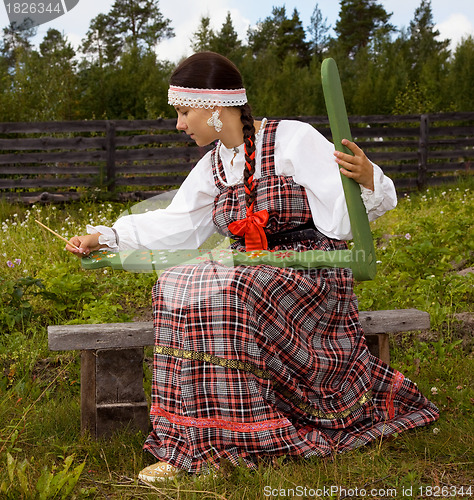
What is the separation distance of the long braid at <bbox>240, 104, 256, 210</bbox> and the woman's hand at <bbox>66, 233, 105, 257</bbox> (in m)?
0.66

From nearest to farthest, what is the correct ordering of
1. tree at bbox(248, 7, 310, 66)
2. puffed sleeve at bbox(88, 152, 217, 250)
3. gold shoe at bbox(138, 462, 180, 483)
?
1. gold shoe at bbox(138, 462, 180, 483)
2. puffed sleeve at bbox(88, 152, 217, 250)
3. tree at bbox(248, 7, 310, 66)

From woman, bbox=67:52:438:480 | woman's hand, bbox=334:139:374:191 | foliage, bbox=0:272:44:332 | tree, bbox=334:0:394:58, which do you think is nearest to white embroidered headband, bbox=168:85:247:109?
woman, bbox=67:52:438:480

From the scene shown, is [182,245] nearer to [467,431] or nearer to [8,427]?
[8,427]

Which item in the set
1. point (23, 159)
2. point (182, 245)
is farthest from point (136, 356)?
point (23, 159)

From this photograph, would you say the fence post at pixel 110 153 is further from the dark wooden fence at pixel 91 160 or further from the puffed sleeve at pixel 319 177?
the puffed sleeve at pixel 319 177

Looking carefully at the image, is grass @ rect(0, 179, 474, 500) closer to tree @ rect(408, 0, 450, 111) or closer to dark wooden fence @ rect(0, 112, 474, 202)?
dark wooden fence @ rect(0, 112, 474, 202)

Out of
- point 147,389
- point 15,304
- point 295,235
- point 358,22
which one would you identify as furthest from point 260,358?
point 358,22

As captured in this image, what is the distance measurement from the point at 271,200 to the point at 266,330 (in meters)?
0.55

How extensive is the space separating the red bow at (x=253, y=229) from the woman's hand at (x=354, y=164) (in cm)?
42

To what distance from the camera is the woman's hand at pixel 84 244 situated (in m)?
2.62

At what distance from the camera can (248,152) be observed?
8.76 feet

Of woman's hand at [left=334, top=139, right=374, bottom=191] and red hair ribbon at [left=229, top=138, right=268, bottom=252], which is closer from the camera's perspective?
woman's hand at [left=334, top=139, right=374, bottom=191]

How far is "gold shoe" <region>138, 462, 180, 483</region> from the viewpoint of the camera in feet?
8.04

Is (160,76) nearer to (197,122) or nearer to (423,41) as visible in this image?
(423,41)
